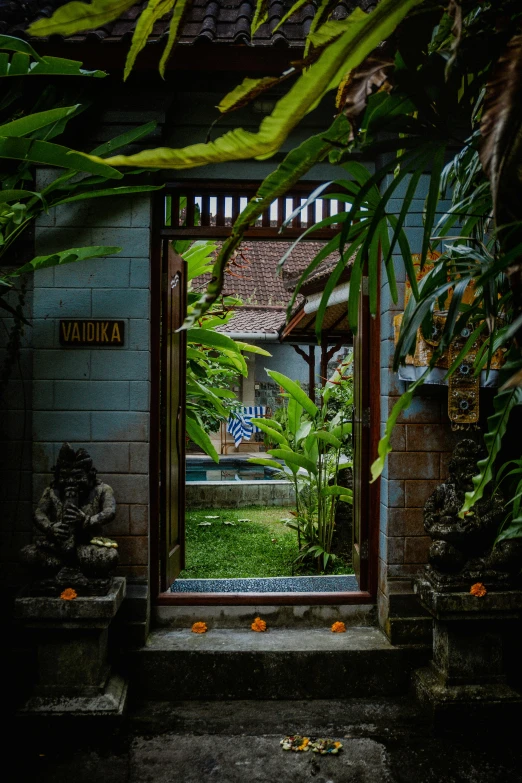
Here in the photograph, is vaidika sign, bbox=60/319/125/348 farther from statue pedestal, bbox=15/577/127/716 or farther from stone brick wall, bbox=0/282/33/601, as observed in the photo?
statue pedestal, bbox=15/577/127/716

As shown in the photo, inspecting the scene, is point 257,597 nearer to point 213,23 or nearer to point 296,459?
point 296,459

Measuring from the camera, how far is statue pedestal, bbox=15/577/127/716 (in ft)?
10.5

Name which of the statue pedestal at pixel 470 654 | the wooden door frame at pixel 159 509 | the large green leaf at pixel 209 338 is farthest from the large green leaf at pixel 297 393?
the statue pedestal at pixel 470 654

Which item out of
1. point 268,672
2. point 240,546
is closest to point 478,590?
point 268,672

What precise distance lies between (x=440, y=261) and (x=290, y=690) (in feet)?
9.35

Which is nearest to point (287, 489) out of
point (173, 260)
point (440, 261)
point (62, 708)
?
point (173, 260)

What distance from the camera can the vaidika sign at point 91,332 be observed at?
12.4ft

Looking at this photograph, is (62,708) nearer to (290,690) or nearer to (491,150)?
(290,690)

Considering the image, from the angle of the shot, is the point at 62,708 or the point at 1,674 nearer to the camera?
the point at 62,708

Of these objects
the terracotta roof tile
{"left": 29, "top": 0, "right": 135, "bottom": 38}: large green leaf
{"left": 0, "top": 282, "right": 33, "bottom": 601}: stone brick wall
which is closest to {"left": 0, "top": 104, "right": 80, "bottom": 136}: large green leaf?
{"left": 0, "top": 282, "right": 33, "bottom": 601}: stone brick wall

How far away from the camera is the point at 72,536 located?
3.39 meters

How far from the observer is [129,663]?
360 centimetres

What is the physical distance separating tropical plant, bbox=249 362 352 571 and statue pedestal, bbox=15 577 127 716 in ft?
8.84

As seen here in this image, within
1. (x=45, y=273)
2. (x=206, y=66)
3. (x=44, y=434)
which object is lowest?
(x=44, y=434)
